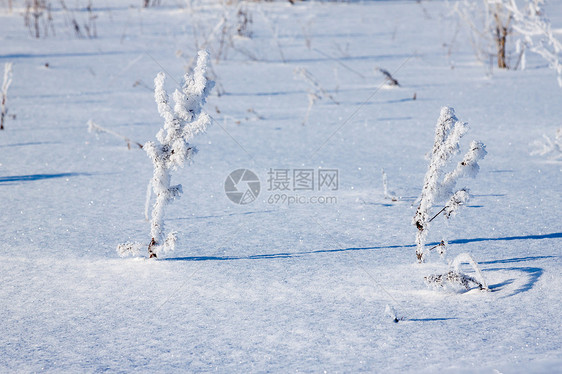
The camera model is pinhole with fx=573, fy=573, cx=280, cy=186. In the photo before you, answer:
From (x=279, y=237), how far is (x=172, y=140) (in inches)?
22.7

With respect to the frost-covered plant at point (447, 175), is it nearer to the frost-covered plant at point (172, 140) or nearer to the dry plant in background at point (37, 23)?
the frost-covered plant at point (172, 140)

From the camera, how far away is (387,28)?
7.48 m

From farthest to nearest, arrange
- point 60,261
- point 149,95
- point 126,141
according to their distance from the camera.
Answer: point 149,95 < point 126,141 < point 60,261

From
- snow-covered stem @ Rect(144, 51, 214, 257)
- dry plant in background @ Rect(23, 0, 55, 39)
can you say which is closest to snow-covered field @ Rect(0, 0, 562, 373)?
snow-covered stem @ Rect(144, 51, 214, 257)

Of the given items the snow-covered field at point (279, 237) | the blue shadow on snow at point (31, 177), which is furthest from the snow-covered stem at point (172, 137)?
the blue shadow on snow at point (31, 177)

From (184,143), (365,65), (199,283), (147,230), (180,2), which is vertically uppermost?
(180,2)

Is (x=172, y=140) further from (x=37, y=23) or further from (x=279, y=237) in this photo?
(x=37, y=23)

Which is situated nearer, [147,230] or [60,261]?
[60,261]

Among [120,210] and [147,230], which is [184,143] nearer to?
[147,230]

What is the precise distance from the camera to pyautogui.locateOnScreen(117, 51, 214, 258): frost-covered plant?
197cm

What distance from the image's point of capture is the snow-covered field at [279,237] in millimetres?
1513

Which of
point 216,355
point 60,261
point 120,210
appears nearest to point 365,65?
point 120,210

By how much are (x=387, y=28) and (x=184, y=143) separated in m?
6.07

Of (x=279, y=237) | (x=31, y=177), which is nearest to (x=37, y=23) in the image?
(x=31, y=177)
